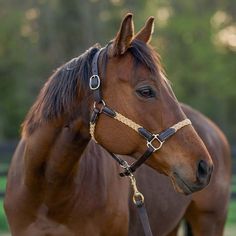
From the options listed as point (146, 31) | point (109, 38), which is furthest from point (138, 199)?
point (109, 38)

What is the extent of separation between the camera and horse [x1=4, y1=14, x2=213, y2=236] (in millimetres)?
3365

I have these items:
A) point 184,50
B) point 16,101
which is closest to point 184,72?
point 184,50

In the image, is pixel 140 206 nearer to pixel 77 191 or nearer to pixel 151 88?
pixel 77 191

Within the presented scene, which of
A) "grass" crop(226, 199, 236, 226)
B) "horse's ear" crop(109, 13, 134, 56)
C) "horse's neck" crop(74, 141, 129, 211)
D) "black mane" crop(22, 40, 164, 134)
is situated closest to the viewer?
"horse's ear" crop(109, 13, 134, 56)

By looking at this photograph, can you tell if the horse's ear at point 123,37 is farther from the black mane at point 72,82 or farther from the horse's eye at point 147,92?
the horse's eye at point 147,92

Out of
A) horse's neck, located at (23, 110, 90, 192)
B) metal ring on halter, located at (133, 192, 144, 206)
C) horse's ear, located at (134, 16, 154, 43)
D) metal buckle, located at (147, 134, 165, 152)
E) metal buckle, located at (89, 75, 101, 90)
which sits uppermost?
horse's ear, located at (134, 16, 154, 43)

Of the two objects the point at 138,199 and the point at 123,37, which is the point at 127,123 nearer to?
the point at 123,37

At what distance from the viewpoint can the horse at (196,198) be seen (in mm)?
4627

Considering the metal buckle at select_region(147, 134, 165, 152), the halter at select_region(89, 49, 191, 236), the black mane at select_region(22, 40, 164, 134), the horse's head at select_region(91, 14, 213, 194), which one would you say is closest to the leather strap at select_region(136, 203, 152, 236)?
the halter at select_region(89, 49, 191, 236)

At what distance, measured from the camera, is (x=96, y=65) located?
3.51 meters

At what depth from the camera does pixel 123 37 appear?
3.37m

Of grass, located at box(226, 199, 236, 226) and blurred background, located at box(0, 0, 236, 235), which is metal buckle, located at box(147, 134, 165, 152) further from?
blurred background, located at box(0, 0, 236, 235)

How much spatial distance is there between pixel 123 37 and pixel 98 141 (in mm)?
543

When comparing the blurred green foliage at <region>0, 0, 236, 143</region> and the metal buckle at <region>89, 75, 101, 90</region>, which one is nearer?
the metal buckle at <region>89, 75, 101, 90</region>
